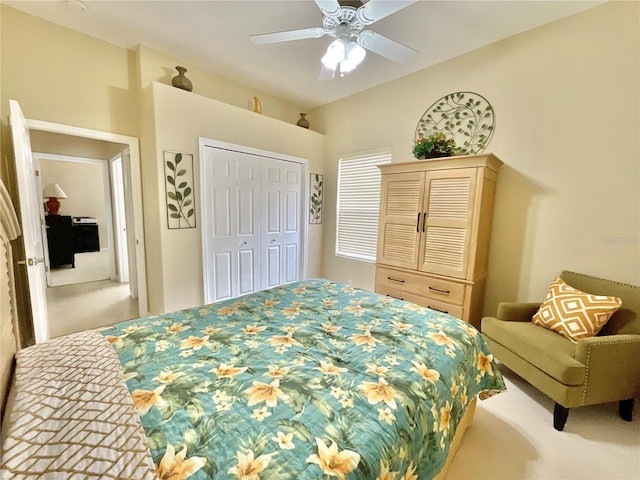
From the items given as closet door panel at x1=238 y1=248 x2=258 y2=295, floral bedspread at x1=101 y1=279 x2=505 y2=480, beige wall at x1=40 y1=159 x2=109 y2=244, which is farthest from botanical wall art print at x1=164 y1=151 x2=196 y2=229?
beige wall at x1=40 y1=159 x2=109 y2=244

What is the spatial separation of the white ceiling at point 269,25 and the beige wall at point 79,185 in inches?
144

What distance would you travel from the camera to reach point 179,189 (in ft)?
9.15

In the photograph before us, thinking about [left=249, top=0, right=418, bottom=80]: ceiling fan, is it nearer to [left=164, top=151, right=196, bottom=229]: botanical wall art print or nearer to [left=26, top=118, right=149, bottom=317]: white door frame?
[left=164, top=151, right=196, bottom=229]: botanical wall art print

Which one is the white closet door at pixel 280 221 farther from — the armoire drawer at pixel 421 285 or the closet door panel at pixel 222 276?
the armoire drawer at pixel 421 285

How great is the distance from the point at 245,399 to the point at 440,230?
2243 mm

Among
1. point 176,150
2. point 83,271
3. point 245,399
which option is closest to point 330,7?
point 176,150

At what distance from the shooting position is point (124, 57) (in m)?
2.71

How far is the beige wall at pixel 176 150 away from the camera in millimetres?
2619

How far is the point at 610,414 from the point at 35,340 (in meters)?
4.45

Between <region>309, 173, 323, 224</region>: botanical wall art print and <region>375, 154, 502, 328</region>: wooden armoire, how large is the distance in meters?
1.40

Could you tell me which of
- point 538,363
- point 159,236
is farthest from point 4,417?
point 538,363

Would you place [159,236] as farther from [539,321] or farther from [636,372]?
[636,372]

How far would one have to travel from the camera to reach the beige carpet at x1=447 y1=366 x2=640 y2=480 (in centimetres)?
139

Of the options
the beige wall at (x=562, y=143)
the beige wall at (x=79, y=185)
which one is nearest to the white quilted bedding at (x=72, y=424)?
the beige wall at (x=562, y=143)
